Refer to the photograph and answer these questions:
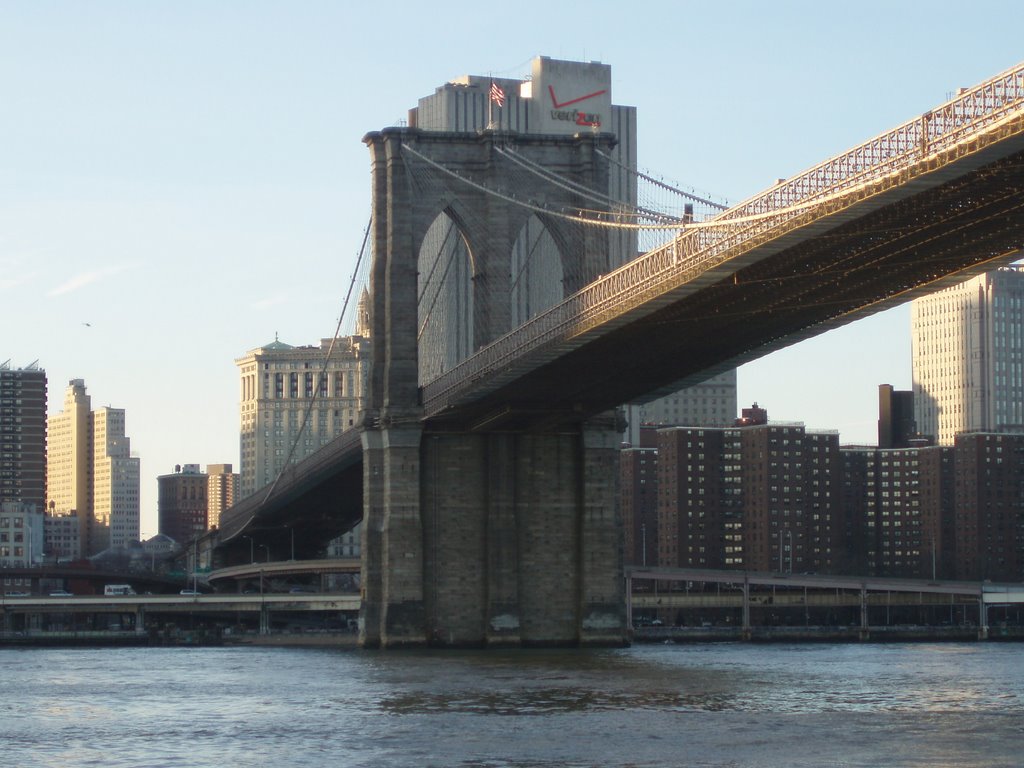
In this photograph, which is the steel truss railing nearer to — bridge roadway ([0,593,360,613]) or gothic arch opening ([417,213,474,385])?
gothic arch opening ([417,213,474,385])

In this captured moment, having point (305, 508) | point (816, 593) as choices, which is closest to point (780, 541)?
point (816, 593)

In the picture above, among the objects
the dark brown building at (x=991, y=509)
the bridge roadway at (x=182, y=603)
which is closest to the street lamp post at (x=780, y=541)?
the dark brown building at (x=991, y=509)

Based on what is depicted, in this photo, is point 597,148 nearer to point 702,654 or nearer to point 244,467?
point 702,654

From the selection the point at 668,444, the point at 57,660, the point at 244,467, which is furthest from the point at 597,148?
the point at 244,467

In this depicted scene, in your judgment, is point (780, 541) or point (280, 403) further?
point (280, 403)

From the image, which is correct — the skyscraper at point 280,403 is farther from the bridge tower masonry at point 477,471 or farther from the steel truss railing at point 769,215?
the steel truss railing at point 769,215

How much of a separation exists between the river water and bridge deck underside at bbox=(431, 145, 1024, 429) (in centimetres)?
799

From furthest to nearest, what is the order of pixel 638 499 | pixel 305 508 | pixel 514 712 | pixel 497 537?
pixel 638 499
pixel 305 508
pixel 497 537
pixel 514 712

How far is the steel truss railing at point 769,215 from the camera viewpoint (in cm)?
3941

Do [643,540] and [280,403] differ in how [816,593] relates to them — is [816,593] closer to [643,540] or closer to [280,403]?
[643,540]

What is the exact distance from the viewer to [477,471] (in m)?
73.2

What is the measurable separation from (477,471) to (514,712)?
27.8 metres

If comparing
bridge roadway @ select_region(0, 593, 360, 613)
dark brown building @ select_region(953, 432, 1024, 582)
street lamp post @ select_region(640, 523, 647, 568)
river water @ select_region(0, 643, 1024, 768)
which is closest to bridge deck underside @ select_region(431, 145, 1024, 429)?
river water @ select_region(0, 643, 1024, 768)

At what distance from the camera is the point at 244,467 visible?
181375mm
